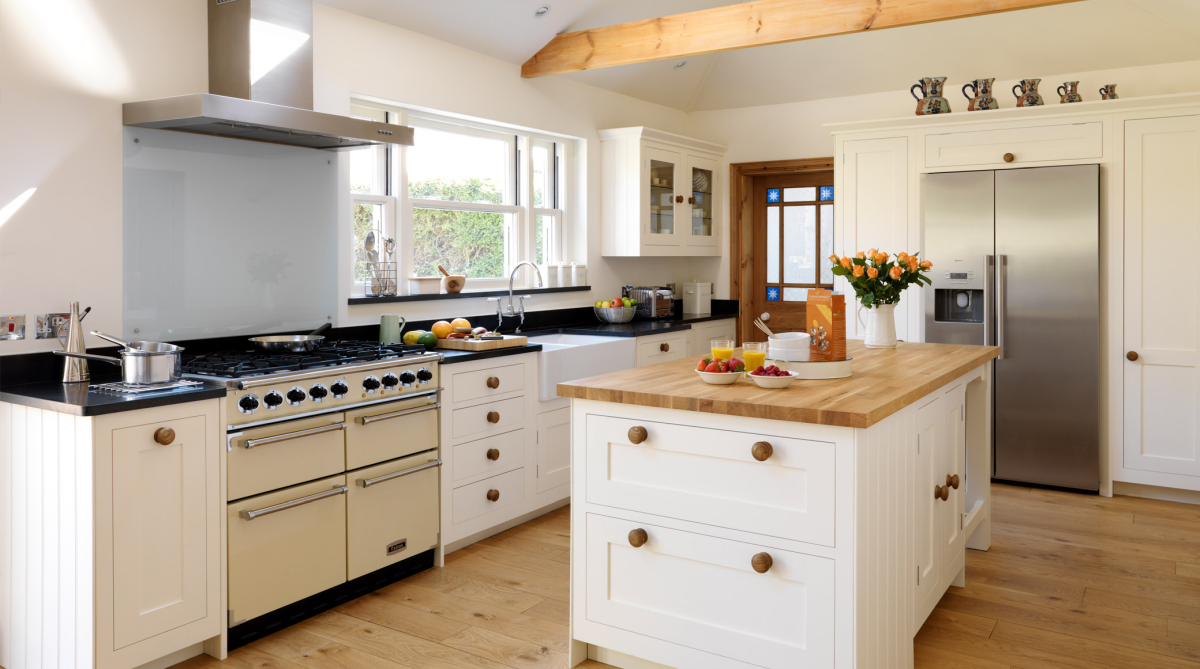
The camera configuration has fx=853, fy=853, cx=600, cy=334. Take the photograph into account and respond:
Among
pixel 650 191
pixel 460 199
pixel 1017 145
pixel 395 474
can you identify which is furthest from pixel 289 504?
pixel 1017 145

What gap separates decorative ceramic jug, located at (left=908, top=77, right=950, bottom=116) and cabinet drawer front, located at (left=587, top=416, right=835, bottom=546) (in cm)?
356

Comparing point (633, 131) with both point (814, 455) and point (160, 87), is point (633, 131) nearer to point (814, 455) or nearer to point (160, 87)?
point (160, 87)

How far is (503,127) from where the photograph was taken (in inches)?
197

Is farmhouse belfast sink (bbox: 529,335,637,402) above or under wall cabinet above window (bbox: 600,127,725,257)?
under

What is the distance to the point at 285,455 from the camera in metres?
2.98

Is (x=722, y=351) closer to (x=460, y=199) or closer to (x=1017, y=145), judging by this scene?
(x=460, y=199)

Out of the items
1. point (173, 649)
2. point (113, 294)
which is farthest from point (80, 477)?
point (113, 294)

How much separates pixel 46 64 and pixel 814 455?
2.80m

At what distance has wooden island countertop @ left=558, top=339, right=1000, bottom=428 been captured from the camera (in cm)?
227

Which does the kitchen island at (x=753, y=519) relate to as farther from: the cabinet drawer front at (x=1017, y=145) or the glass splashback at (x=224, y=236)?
the cabinet drawer front at (x=1017, y=145)

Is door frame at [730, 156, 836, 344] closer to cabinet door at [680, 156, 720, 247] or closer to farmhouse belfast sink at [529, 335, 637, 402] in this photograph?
cabinet door at [680, 156, 720, 247]

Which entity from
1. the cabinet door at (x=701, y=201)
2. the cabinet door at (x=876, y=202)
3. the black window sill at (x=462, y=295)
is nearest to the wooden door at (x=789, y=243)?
the cabinet door at (x=701, y=201)

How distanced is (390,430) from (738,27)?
2524 millimetres

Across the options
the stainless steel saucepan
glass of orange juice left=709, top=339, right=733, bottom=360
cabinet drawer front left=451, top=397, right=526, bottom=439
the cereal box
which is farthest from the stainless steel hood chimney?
the cereal box
